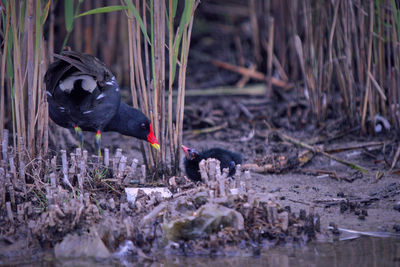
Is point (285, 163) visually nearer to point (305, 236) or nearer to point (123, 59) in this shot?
point (305, 236)

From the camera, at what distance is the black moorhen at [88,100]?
14.0 ft

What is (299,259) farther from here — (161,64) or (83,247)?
(161,64)

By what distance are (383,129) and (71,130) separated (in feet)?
10.6

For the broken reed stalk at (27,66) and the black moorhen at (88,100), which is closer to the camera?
the broken reed stalk at (27,66)

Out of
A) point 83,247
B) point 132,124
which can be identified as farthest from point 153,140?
point 83,247

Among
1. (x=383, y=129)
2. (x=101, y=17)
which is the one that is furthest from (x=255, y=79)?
(x=383, y=129)

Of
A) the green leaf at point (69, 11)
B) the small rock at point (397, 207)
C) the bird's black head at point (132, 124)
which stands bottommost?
the small rock at point (397, 207)

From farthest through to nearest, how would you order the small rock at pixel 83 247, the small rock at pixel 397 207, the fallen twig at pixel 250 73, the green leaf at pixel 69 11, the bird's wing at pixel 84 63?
the fallen twig at pixel 250 73 → the bird's wing at pixel 84 63 → the green leaf at pixel 69 11 → the small rock at pixel 397 207 → the small rock at pixel 83 247

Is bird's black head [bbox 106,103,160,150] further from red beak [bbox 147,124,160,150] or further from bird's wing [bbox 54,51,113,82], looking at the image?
bird's wing [bbox 54,51,113,82]

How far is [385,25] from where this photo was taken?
498cm

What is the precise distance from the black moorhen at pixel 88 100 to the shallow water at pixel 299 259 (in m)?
1.37

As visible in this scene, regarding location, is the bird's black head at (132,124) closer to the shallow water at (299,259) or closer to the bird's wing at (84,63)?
the bird's wing at (84,63)

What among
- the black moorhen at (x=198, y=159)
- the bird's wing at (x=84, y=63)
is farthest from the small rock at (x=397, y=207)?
the bird's wing at (x=84, y=63)

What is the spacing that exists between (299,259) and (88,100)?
8.05 feet
